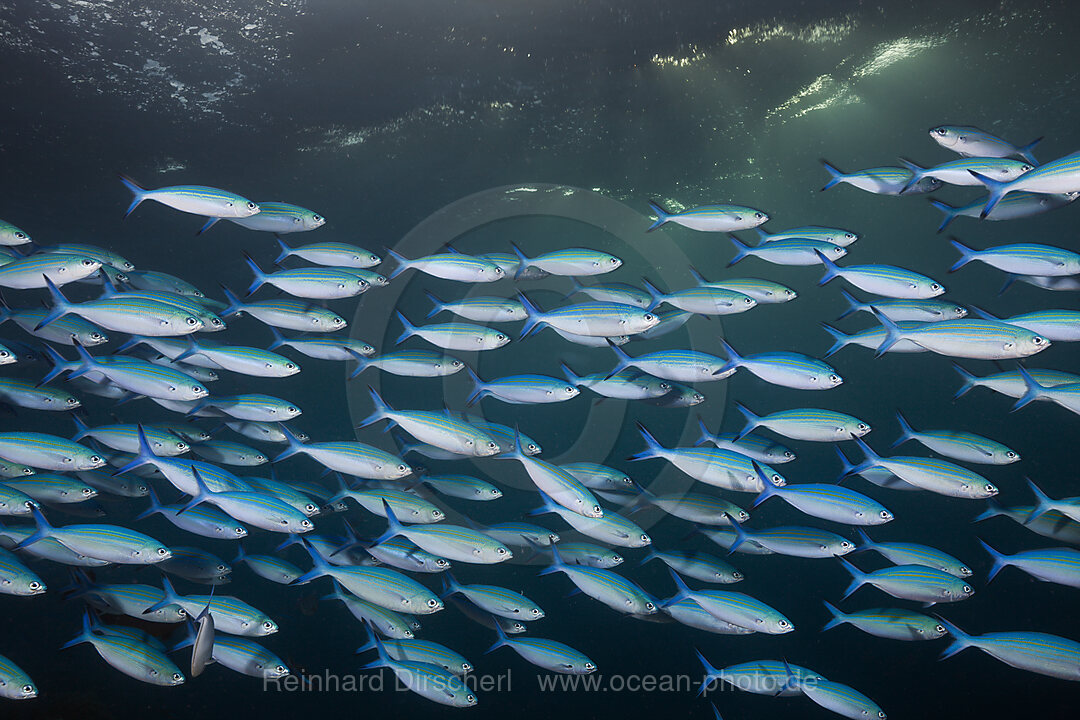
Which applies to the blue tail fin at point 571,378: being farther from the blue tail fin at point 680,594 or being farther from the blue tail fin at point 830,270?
the blue tail fin at point 830,270

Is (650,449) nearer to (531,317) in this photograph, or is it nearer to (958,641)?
(531,317)

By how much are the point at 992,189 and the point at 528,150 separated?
10.3 meters

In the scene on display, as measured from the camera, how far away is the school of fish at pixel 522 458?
150 inches

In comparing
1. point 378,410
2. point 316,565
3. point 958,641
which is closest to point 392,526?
point 316,565

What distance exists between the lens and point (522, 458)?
3.93 metres

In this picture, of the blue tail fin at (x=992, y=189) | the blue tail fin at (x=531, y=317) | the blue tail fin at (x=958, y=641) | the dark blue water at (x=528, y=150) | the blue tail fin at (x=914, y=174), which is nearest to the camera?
the blue tail fin at (x=992, y=189)

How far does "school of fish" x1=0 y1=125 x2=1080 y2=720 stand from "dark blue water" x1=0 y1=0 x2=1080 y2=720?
1.10 meters

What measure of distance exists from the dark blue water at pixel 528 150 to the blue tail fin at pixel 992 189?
3307mm

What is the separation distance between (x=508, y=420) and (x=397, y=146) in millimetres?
25886

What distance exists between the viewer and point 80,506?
4.73m

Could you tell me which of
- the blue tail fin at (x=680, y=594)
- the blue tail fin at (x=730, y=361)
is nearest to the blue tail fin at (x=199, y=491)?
the blue tail fin at (x=680, y=594)

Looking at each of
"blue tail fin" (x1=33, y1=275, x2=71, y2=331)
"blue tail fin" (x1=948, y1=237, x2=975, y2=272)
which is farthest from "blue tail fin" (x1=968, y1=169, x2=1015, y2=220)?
"blue tail fin" (x1=33, y1=275, x2=71, y2=331)

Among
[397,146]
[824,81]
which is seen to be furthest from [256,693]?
[824,81]

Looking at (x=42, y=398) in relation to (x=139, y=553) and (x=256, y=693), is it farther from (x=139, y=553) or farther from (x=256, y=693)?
(x=256, y=693)
